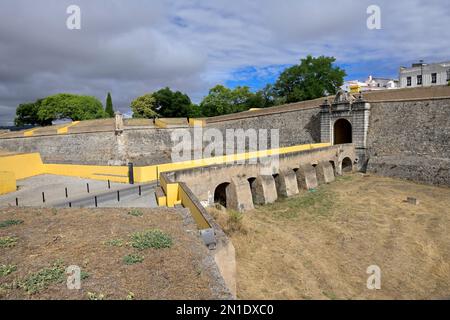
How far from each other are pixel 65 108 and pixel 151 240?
46.3m

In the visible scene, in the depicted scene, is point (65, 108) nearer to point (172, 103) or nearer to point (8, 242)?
point (172, 103)

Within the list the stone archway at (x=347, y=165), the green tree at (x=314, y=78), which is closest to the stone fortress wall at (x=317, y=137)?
the stone archway at (x=347, y=165)

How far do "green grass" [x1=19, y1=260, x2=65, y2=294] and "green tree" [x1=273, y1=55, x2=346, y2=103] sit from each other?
117 ft

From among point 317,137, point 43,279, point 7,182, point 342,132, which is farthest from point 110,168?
point 342,132

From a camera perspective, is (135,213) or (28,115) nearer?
(135,213)

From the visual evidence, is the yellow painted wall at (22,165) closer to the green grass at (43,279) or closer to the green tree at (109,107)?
the green grass at (43,279)

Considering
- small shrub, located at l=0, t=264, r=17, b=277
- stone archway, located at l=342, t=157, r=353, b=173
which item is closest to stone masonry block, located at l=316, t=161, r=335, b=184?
stone archway, located at l=342, t=157, r=353, b=173

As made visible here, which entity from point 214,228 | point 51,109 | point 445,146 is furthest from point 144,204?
point 51,109

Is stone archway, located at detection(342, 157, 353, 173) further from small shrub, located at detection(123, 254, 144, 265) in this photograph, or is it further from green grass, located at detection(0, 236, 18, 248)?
green grass, located at detection(0, 236, 18, 248)

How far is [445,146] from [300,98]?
19.3m

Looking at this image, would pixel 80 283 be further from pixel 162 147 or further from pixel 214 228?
pixel 162 147

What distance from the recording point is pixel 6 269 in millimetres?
4895

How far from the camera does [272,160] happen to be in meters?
16.9

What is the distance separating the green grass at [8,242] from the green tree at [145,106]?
130ft
